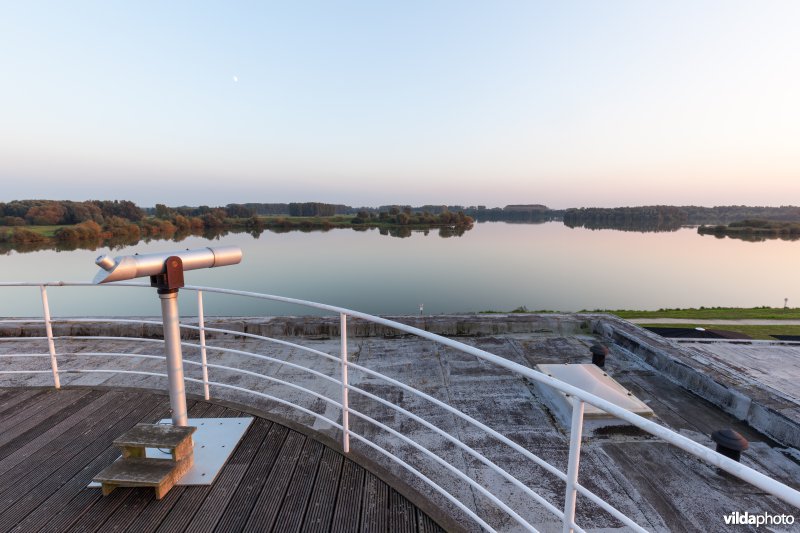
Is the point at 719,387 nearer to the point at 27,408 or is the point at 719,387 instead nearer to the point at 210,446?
the point at 210,446

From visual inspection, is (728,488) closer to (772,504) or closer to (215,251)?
(772,504)

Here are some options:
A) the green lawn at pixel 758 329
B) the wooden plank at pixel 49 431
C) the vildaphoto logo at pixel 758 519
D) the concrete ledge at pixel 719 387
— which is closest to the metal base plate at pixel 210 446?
the wooden plank at pixel 49 431

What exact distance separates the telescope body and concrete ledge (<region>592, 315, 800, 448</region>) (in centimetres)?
627

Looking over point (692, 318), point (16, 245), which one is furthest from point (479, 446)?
point (16, 245)

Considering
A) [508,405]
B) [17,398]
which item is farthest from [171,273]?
[508,405]

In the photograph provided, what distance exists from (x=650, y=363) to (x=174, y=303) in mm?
7252

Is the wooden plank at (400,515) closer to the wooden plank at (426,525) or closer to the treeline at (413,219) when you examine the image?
the wooden plank at (426,525)

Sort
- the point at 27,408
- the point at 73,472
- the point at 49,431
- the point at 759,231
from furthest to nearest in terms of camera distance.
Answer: the point at 759,231, the point at 27,408, the point at 49,431, the point at 73,472

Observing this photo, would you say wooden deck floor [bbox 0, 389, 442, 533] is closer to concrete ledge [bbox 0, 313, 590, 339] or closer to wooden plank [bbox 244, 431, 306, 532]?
wooden plank [bbox 244, 431, 306, 532]

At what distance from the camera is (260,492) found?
7.81 ft

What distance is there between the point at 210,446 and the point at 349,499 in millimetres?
1223

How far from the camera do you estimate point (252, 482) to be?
8.07ft

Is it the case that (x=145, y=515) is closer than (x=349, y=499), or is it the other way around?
(x=145, y=515)

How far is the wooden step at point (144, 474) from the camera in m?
2.28
